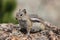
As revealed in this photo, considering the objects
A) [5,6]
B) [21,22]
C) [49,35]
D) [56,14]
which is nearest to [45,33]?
[49,35]

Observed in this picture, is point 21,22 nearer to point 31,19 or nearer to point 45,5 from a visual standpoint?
point 31,19

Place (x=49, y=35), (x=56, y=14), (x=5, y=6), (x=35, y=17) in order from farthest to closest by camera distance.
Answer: (x=56, y=14) < (x=5, y=6) < (x=35, y=17) < (x=49, y=35)

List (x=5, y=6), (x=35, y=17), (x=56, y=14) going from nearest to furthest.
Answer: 1. (x=35, y=17)
2. (x=5, y=6)
3. (x=56, y=14)

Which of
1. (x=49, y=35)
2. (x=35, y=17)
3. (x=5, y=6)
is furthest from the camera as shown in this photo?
(x=5, y=6)

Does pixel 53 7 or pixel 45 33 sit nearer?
pixel 45 33

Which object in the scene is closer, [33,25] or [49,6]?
[33,25]

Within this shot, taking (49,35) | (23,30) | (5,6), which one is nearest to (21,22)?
(23,30)

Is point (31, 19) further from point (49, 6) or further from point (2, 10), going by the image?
point (49, 6)

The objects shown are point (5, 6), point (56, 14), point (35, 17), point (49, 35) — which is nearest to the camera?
point (49, 35)
